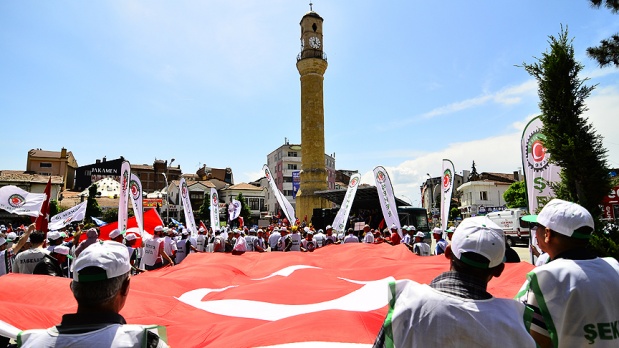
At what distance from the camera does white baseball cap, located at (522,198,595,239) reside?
2471mm

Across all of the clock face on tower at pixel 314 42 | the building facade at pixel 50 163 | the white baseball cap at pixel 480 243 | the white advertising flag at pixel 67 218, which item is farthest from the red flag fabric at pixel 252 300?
the building facade at pixel 50 163

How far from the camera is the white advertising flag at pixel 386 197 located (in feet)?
45.6

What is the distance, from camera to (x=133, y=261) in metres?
11.2

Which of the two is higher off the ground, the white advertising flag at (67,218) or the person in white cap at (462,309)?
the white advertising flag at (67,218)

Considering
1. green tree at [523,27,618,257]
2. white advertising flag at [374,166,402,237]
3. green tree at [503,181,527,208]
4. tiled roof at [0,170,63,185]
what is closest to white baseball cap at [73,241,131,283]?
green tree at [523,27,618,257]

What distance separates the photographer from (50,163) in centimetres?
7069

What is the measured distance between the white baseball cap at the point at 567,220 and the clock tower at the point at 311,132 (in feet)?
128

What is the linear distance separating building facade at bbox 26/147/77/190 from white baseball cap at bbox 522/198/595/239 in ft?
257

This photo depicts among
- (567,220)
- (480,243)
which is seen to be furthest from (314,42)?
(480,243)

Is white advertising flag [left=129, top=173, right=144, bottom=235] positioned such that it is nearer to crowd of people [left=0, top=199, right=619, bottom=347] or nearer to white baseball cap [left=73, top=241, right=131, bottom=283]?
white baseball cap [left=73, top=241, right=131, bottom=283]

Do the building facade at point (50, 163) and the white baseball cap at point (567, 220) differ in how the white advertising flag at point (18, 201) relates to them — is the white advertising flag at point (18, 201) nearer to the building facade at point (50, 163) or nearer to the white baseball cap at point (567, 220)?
the white baseball cap at point (567, 220)

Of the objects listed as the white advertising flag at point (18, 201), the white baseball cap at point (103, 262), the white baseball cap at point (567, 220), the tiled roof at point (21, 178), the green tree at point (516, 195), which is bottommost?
the white baseball cap at point (103, 262)

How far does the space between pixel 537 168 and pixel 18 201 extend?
1435 cm

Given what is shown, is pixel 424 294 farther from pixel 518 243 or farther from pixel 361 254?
pixel 518 243
